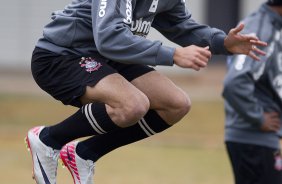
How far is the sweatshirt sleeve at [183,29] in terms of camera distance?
670cm

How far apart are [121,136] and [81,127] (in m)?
0.32

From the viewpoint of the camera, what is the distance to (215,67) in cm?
2197

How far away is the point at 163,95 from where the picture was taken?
6.25 metres

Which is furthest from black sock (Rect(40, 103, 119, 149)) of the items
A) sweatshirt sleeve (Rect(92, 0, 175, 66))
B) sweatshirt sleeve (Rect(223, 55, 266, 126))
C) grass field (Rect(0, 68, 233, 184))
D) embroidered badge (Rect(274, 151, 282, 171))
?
grass field (Rect(0, 68, 233, 184))

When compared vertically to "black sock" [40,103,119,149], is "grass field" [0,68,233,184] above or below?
below

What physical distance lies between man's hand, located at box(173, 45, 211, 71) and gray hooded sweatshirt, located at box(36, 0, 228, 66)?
0.27 ft

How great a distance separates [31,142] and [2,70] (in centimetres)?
1574

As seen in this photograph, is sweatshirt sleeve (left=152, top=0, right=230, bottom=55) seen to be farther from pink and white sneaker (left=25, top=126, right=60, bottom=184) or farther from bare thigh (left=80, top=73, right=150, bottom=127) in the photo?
pink and white sneaker (left=25, top=126, right=60, bottom=184)

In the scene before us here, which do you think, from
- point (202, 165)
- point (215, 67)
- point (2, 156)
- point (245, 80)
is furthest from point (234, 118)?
point (215, 67)

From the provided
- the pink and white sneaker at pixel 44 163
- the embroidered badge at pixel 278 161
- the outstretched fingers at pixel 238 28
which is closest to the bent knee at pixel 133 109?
the pink and white sneaker at pixel 44 163

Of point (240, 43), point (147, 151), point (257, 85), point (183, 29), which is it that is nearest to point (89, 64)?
point (183, 29)

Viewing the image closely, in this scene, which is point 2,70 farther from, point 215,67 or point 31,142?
point 31,142

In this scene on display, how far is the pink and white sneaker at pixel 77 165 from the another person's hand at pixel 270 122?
1866 millimetres

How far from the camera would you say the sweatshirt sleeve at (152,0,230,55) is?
22.0ft
